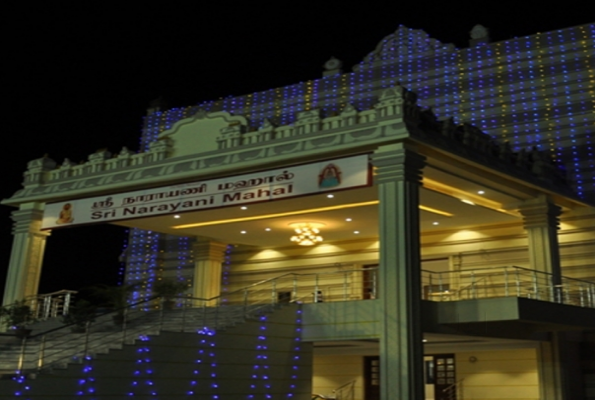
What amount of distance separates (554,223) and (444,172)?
4.70 meters

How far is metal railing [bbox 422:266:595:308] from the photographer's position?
1944 cm

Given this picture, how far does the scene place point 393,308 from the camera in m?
15.9

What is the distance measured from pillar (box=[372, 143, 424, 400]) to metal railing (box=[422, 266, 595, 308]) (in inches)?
95.9

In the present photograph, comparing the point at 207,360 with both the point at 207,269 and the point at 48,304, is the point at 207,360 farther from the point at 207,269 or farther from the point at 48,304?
the point at 207,269

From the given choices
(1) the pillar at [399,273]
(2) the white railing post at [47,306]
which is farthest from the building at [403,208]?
(2) the white railing post at [47,306]

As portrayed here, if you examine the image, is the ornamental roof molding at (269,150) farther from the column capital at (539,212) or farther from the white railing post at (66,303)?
the white railing post at (66,303)

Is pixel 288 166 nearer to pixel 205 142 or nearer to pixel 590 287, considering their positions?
pixel 205 142

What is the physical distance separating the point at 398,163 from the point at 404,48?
1101 cm

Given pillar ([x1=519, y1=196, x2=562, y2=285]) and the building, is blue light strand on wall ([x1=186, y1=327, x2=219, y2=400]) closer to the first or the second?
the building

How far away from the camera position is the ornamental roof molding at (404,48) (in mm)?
25812

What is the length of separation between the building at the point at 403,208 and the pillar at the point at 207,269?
73mm

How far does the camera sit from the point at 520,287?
1994 centimetres

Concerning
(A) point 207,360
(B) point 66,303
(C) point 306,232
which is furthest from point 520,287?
(B) point 66,303

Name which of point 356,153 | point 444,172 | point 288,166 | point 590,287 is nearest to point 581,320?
point 590,287
